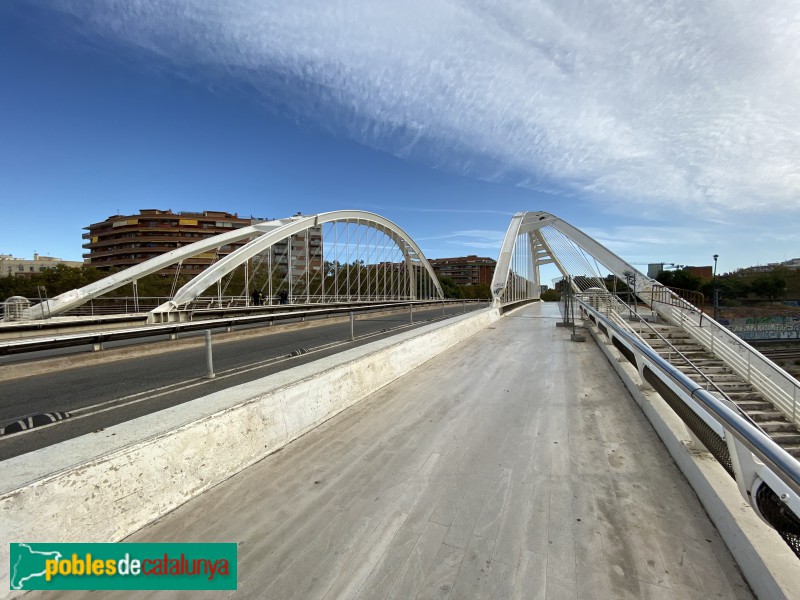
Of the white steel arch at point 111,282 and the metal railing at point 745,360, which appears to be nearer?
the metal railing at point 745,360

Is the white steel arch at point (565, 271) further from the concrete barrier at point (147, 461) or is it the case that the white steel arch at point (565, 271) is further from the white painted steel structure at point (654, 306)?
the concrete barrier at point (147, 461)

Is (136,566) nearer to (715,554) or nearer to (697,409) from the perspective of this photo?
(715,554)

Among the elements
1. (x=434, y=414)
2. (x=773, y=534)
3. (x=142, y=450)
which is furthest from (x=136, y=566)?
(x=773, y=534)

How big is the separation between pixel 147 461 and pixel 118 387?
3.72m

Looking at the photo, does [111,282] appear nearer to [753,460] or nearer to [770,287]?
[753,460]

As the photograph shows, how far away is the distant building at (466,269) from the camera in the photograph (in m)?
155

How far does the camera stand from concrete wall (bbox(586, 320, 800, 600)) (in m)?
1.80

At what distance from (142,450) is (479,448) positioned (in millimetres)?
2739

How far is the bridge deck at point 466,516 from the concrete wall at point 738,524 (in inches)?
3.1

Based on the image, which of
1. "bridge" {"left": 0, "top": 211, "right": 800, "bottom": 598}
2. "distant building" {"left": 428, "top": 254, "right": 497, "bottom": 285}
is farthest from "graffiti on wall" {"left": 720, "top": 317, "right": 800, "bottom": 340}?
"distant building" {"left": 428, "top": 254, "right": 497, "bottom": 285}

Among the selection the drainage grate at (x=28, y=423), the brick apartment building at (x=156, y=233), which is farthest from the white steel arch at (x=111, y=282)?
the brick apartment building at (x=156, y=233)

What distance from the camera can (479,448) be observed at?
11.5ft

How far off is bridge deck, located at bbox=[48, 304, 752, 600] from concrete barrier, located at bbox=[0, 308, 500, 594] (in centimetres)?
16

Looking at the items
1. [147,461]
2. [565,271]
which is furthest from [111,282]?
[565,271]
